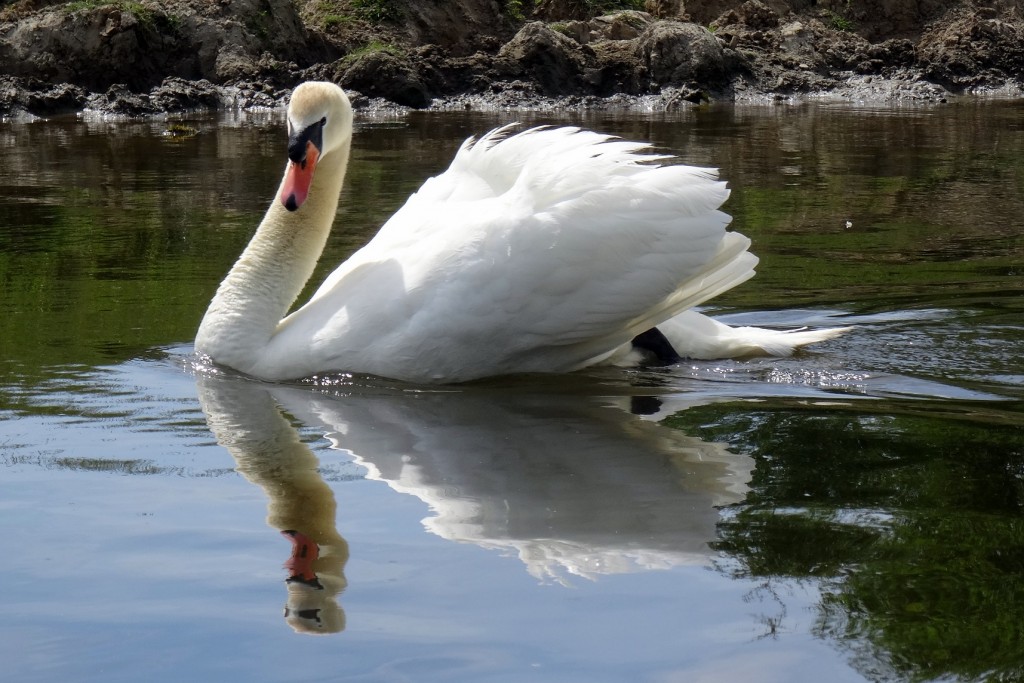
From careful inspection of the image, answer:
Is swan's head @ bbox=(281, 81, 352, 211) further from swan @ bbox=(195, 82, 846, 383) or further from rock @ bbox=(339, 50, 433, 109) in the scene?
rock @ bbox=(339, 50, 433, 109)

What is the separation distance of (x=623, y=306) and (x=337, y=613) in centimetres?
247

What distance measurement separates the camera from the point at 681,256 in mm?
5242

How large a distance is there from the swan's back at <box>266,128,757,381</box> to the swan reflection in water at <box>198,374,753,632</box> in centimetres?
16

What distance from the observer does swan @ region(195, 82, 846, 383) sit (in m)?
5.06

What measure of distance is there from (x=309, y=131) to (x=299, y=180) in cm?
24

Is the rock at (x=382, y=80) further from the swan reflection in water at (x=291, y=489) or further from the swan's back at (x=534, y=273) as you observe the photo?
the swan reflection in water at (x=291, y=489)

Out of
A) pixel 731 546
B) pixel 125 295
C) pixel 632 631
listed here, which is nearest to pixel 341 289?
pixel 125 295

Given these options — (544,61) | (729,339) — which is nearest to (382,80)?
(544,61)

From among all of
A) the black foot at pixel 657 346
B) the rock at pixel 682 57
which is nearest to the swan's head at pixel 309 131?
the black foot at pixel 657 346

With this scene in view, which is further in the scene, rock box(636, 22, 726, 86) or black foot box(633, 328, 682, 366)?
rock box(636, 22, 726, 86)

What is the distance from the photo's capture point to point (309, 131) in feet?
18.6

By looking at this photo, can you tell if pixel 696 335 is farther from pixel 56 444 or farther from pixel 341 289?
pixel 56 444

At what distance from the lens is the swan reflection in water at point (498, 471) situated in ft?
10.8

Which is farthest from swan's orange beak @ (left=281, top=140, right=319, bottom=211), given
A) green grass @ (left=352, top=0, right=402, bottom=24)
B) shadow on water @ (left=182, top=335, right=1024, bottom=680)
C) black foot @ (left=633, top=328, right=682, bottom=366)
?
green grass @ (left=352, top=0, right=402, bottom=24)
